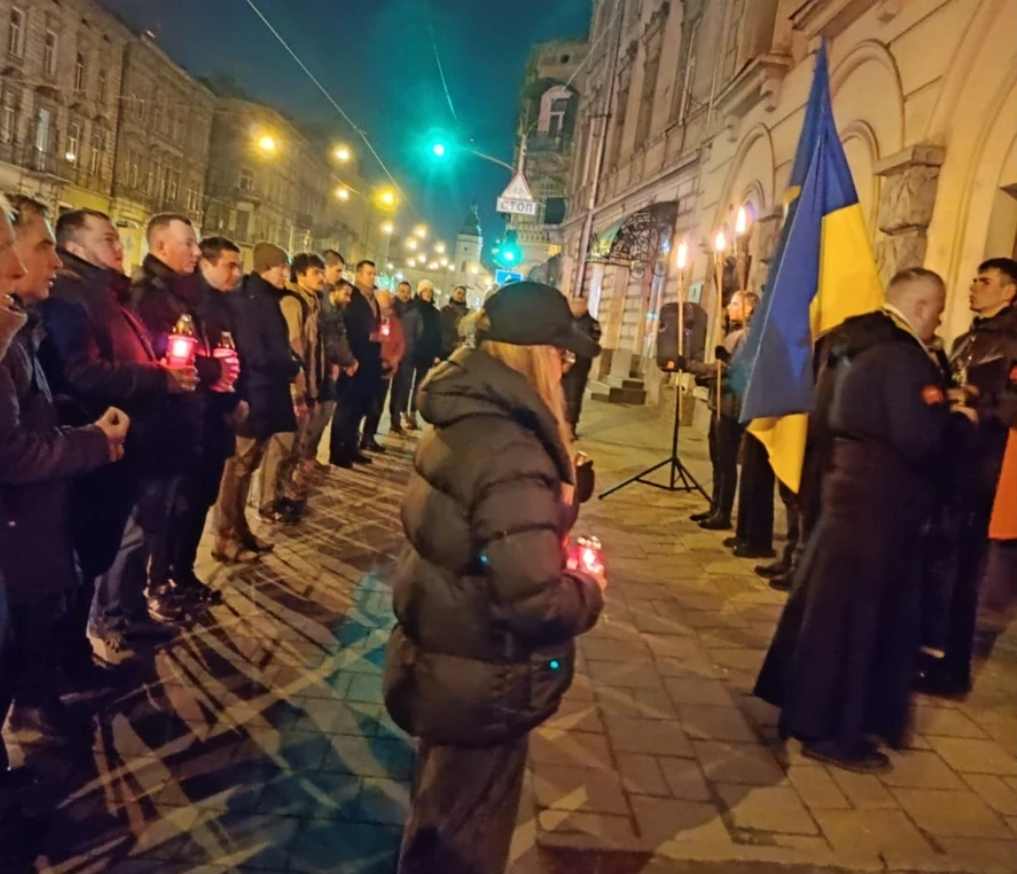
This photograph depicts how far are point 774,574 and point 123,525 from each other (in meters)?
4.76

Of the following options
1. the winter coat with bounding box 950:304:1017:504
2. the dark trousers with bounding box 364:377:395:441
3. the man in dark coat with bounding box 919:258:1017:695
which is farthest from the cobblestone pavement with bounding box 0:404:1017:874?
the dark trousers with bounding box 364:377:395:441

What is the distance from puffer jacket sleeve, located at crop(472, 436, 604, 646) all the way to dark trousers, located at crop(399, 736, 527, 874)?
0.44 meters

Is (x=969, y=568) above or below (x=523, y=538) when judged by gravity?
below

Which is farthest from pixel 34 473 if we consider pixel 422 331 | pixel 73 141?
pixel 73 141

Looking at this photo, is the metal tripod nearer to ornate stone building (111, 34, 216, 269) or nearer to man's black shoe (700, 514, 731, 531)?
man's black shoe (700, 514, 731, 531)

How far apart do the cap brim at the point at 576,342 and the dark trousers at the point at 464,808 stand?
106cm

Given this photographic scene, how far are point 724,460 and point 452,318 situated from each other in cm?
792

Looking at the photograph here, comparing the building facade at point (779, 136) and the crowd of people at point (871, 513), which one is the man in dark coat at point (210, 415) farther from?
the building facade at point (779, 136)

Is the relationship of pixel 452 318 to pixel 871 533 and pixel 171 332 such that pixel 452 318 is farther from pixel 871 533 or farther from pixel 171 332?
pixel 871 533

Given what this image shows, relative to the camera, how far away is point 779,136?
1296cm

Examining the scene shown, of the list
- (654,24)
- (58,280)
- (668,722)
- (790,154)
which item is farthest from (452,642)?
(654,24)

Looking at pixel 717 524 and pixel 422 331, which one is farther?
pixel 422 331

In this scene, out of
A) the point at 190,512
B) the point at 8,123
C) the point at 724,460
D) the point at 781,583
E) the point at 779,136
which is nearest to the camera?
the point at 190,512

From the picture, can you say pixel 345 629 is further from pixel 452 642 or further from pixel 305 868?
pixel 452 642
